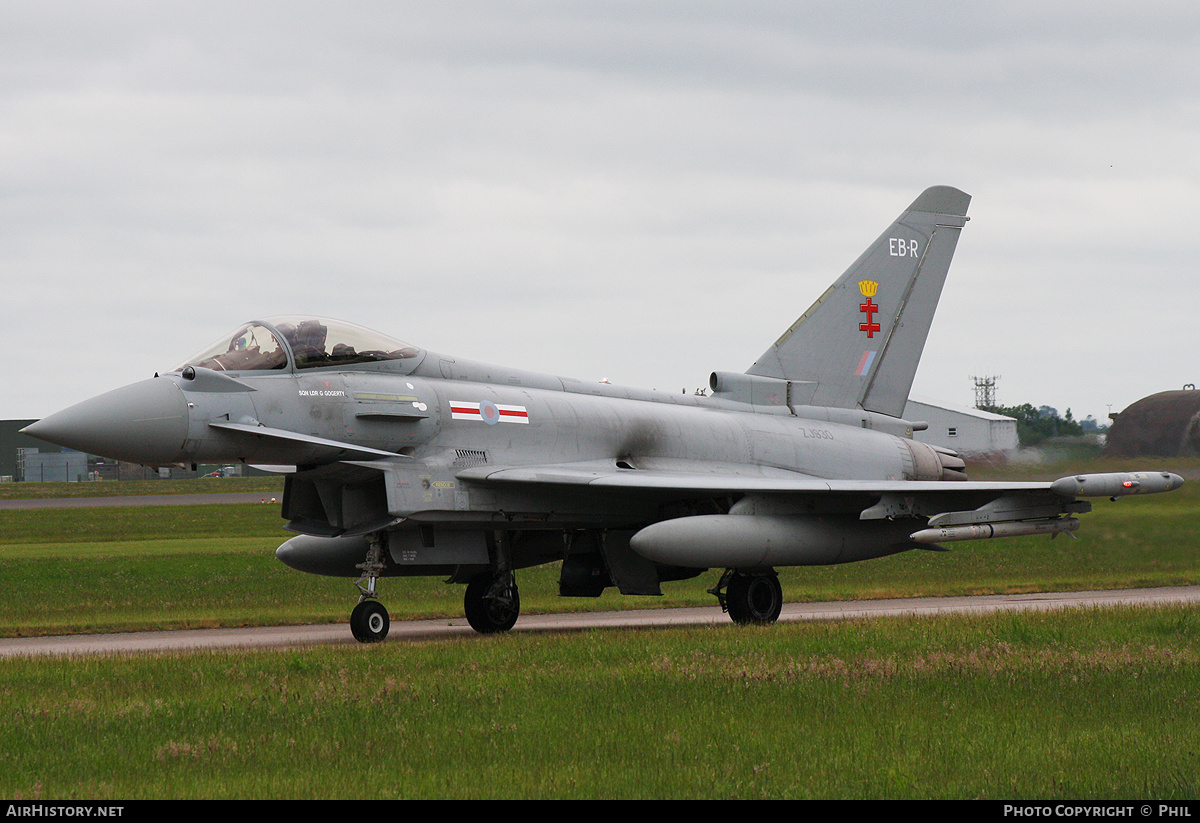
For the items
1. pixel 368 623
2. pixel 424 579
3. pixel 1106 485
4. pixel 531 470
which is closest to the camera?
pixel 368 623

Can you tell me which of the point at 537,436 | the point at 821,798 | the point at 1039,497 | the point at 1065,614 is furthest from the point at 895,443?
the point at 821,798

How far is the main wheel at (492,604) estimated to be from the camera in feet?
48.9

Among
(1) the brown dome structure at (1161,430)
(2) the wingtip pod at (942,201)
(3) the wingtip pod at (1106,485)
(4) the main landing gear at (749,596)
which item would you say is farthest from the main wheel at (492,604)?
(1) the brown dome structure at (1161,430)

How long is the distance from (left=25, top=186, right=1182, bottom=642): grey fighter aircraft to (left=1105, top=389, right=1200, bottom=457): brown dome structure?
328 centimetres

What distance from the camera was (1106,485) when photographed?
47.8ft

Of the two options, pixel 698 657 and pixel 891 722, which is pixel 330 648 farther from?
pixel 891 722

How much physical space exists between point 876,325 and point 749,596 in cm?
522

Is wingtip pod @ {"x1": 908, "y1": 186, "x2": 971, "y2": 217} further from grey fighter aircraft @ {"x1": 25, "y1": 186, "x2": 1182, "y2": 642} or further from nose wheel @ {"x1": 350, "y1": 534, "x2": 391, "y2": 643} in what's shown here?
nose wheel @ {"x1": 350, "y1": 534, "x2": 391, "y2": 643}

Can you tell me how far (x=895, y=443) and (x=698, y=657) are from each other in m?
8.49

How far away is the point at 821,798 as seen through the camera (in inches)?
229

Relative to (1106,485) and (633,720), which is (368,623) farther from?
(1106,485)

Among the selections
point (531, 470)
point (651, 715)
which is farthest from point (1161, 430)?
point (651, 715)

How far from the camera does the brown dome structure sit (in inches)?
736
